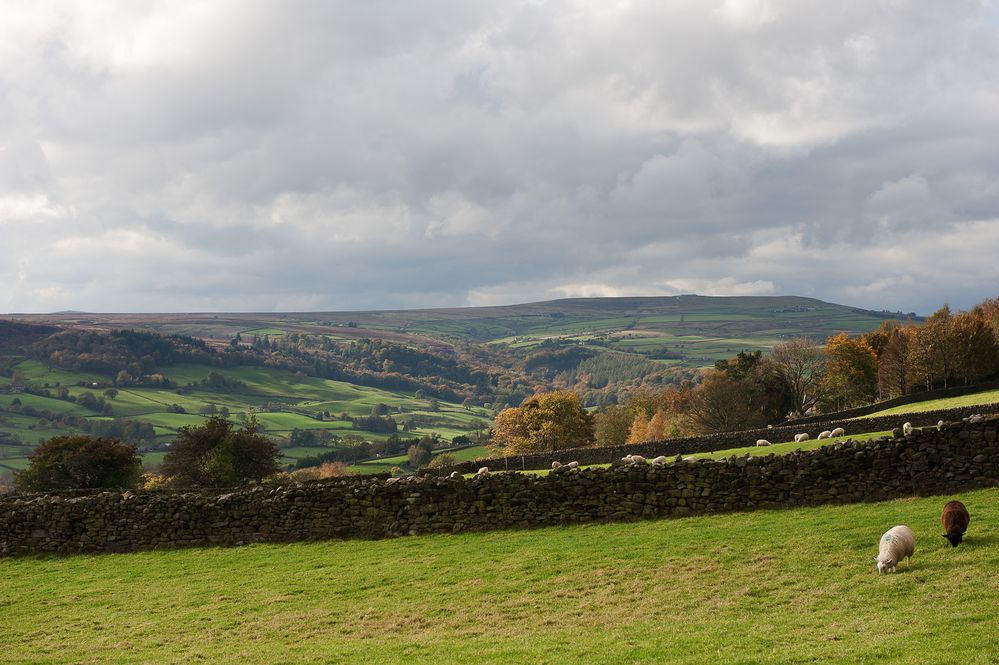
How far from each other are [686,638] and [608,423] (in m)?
81.3

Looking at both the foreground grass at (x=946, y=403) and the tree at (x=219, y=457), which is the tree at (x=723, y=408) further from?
the tree at (x=219, y=457)

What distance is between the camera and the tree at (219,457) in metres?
53.8

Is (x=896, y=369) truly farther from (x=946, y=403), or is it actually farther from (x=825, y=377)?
(x=946, y=403)

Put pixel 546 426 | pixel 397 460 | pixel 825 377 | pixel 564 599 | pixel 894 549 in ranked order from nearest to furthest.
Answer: pixel 894 549, pixel 564 599, pixel 546 426, pixel 825 377, pixel 397 460

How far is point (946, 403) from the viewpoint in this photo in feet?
164

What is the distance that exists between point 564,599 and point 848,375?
8030 centimetres

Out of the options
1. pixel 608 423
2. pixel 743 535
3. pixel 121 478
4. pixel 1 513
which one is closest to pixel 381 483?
pixel 743 535

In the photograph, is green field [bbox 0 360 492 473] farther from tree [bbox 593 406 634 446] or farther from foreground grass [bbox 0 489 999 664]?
foreground grass [bbox 0 489 999 664]

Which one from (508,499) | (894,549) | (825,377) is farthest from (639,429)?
(894,549)

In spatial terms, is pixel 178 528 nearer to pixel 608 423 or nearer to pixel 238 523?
pixel 238 523

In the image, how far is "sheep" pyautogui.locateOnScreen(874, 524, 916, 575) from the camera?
1323 centimetres

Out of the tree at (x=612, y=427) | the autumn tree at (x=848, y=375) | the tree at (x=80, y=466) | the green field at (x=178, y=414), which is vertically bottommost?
the green field at (x=178, y=414)

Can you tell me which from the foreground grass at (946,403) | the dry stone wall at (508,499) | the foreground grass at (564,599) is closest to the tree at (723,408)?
the foreground grass at (946,403)

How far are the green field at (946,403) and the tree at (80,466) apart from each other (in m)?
46.0
